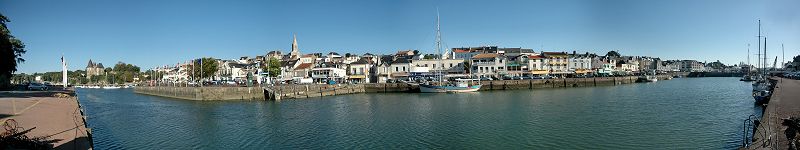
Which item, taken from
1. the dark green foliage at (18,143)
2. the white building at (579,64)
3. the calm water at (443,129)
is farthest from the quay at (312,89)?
the dark green foliage at (18,143)

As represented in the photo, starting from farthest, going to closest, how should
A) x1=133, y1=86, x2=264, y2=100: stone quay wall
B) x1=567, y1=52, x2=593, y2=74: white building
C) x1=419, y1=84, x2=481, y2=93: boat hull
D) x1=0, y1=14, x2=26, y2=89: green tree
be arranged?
x1=567, y1=52, x2=593, y2=74: white building → x1=419, y1=84, x2=481, y2=93: boat hull → x1=133, y1=86, x2=264, y2=100: stone quay wall → x1=0, y1=14, x2=26, y2=89: green tree

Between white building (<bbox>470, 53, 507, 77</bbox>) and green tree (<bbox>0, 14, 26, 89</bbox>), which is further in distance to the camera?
white building (<bbox>470, 53, 507, 77</bbox>)

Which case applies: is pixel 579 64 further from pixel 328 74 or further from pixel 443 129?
pixel 443 129

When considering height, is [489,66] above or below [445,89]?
above

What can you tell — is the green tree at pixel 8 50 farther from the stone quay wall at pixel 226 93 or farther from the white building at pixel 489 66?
the white building at pixel 489 66

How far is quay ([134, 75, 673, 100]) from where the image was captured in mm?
52344

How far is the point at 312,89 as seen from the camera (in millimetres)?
59344

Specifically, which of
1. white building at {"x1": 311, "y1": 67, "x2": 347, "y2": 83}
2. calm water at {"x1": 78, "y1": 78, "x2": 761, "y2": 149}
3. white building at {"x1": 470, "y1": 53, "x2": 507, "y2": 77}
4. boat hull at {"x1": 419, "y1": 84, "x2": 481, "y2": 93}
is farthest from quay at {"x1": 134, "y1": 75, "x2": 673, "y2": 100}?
white building at {"x1": 311, "y1": 67, "x2": 347, "y2": 83}

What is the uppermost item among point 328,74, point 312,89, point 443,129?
point 328,74

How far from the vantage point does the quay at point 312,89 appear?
5234cm

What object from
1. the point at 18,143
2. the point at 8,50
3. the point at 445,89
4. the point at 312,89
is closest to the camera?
the point at 18,143

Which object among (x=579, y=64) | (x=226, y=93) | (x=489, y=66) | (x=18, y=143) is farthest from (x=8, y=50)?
(x=579, y=64)

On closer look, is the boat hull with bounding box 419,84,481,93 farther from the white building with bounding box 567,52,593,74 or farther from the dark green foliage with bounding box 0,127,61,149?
the dark green foliage with bounding box 0,127,61,149

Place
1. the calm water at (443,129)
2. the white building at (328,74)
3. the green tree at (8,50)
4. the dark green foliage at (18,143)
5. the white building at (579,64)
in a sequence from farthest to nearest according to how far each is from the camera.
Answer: the white building at (579,64) → the white building at (328,74) → the green tree at (8,50) → the calm water at (443,129) → the dark green foliage at (18,143)
